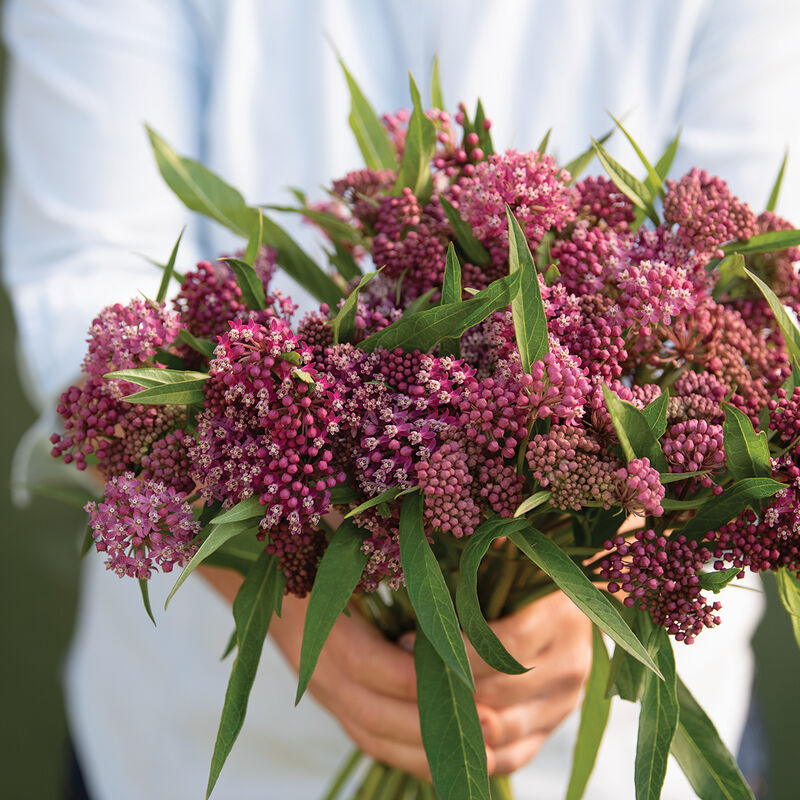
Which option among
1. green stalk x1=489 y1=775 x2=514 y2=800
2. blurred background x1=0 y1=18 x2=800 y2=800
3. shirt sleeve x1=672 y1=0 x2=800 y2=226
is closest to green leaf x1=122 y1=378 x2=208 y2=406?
green stalk x1=489 y1=775 x2=514 y2=800

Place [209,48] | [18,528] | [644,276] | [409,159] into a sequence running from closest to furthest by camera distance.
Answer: [644,276] < [409,159] < [209,48] < [18,528]

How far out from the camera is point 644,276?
0.38 meters

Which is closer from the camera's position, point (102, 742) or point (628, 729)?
point (628, 729)

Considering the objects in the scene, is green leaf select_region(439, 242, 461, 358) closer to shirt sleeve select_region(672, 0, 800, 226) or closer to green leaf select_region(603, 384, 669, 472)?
green leaf select_region(603, 384, 669, 472)

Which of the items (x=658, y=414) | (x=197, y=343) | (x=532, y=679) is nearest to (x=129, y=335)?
(x=197, y=343)

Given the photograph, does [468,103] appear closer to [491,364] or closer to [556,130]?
[556,130]

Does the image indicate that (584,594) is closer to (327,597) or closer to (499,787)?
(327,597)

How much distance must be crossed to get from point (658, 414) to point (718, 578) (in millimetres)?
84

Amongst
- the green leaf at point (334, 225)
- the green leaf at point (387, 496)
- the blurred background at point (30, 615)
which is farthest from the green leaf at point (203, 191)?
the blurred background at point (30, 615)

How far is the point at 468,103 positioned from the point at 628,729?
744mm

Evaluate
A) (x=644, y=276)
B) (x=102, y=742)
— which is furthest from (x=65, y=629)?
(x=644, y=276)

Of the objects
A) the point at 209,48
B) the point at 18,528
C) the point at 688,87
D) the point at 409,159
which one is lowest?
the point at 18,528

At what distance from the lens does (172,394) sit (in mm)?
373

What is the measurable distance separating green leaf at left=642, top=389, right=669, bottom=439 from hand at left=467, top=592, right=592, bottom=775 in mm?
222
